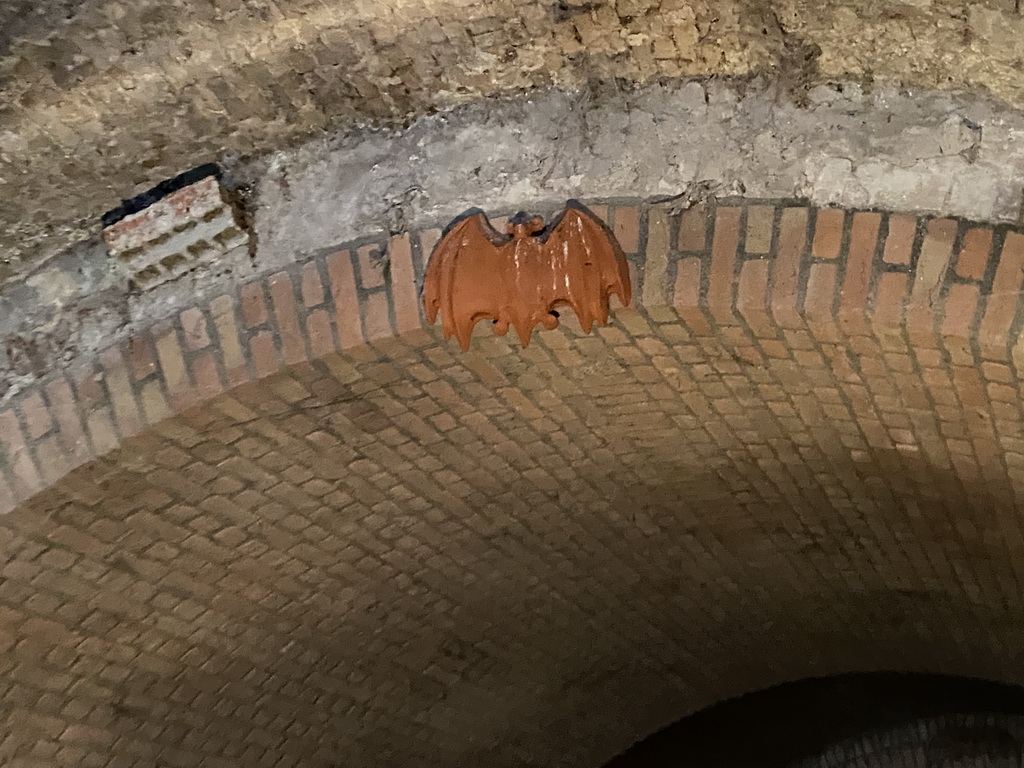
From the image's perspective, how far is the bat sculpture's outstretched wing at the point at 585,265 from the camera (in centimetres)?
A: 196

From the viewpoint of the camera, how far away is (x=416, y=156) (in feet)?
6.95

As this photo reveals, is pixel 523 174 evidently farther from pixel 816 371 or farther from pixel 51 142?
pixel 51 142

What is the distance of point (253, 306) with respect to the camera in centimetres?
213

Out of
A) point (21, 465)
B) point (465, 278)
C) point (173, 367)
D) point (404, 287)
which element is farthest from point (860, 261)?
point (21, 465)

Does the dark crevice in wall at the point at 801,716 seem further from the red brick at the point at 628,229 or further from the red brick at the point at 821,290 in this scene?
the red brick at the point at 628,229

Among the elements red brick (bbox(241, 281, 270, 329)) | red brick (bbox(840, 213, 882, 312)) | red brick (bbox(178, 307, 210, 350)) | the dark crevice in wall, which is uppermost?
red brick (bbox(840, 213, 882, 312))

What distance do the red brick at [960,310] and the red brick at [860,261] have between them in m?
0.15

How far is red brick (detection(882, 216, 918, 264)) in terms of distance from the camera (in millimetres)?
1781

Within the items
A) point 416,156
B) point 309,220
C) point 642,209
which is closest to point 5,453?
point 309,220

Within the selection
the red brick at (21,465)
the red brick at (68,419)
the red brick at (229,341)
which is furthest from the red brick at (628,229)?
the red brick at (21,465)

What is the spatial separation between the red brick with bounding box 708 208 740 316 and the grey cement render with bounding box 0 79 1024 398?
59 mm

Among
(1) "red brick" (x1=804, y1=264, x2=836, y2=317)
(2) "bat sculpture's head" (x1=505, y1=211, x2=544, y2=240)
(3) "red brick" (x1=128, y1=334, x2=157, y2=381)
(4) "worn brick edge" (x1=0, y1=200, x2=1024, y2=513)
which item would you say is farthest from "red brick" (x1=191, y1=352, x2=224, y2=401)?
(1) "red brick" (x1=804, y1=264, x2=836, y2=317)

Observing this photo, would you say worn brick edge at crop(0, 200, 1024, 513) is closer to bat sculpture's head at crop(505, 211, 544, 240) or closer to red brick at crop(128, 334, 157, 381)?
red brick at crop(128, 334, 157, 381)

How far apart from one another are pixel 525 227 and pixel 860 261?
72 centimetres
